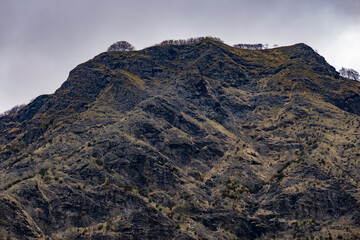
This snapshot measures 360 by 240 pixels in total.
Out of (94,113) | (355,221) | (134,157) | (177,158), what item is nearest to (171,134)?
(177,158)

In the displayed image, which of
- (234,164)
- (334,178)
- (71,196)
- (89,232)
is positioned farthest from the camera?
(234,164)

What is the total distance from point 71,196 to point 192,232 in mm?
37442

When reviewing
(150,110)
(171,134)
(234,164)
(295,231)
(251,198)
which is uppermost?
(150,110)

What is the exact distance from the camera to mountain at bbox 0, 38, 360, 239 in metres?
128

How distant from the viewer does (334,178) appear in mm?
141625

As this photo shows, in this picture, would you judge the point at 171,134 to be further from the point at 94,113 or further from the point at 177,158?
the point at 94,113

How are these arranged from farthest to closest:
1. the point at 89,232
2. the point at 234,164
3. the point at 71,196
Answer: the point at 234,164 → the point at 71,196 → the point at 89,232

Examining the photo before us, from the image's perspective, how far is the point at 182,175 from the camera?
15088 centimetres

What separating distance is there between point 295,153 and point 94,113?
8328 cm

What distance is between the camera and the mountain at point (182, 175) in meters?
128

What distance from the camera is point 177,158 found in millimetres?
159875

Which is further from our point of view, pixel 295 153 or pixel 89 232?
pixel 295 153

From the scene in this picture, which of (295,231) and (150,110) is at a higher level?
(150,110)

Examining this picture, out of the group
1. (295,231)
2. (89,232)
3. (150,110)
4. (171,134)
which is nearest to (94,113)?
(150,110)
